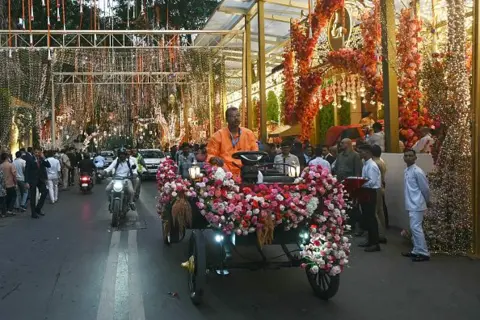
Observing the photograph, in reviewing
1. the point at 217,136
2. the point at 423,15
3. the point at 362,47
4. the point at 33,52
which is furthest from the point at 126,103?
the point at 217,136

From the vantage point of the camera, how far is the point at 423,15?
12648 millimetres

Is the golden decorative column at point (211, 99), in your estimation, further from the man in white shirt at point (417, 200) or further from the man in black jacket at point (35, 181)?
the man in white shirt at point (417, 200)

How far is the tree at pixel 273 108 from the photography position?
28.2 m

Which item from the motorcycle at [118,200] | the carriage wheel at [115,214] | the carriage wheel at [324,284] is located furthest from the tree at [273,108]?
the carriage wheel at [324,284]

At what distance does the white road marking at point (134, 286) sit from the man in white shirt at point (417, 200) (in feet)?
13.5

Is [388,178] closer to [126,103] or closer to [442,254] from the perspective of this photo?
[442,254]

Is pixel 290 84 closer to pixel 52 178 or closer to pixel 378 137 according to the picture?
pixel 378 137

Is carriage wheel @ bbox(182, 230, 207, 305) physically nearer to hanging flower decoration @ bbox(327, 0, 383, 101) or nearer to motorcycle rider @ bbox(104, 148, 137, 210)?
motorcycle rider @ bbox(104, 148, 137, 210)

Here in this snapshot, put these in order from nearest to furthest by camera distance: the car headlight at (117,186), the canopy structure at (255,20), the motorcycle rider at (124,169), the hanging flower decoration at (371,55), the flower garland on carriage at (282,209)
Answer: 1. the flower garland on carriage at (282,209)
2. the car headlight at (117,186)
3. the motorcycle rider at (124,169)
4. the hanging flower decoration at (371,55)
5. the canopy structure at (255,20)

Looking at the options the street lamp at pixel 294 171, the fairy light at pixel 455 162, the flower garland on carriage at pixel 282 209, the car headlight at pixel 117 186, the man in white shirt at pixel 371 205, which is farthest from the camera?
the car headlight at pixel 117 186

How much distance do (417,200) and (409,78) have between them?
525 cm

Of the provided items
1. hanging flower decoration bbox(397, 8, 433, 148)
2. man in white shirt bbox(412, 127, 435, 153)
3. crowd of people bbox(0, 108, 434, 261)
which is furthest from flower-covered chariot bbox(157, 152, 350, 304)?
hanging flower decoration bbox(397, 8, 433, 148)

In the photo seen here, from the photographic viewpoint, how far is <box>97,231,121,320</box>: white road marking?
5.85 meters

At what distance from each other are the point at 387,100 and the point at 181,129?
27289 millimetres
